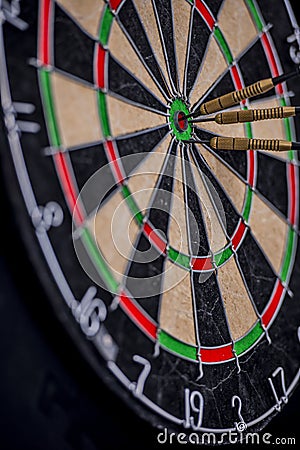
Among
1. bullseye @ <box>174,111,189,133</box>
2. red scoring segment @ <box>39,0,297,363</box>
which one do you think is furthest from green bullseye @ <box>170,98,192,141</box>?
red scoring segment @ <box>39,0,297,363</box>

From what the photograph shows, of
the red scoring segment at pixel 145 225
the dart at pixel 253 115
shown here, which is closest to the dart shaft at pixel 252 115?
the dart at pixel 253 115

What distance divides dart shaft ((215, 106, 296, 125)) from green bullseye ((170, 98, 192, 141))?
2.0 inches

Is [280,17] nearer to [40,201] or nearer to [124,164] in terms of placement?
[124,164]

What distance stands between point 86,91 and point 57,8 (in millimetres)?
93

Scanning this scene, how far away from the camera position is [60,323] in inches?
29.0

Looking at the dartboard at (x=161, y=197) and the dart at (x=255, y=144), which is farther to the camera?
the dart at (x=255, y=144)

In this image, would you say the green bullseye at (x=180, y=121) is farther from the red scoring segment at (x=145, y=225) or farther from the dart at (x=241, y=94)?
the red scoring segment at (x=145, y=225)

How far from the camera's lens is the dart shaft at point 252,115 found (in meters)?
0.97

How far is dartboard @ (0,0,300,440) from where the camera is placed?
76 centimetres

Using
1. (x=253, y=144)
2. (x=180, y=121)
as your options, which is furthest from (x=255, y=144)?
(x=180, y=121)

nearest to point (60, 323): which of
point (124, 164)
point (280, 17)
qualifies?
point (124, 164)

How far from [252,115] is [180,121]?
10cm

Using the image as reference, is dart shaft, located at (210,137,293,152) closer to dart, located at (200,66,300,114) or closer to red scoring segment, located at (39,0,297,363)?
dart, located at (200,66,300,114)

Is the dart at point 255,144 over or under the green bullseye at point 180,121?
under
